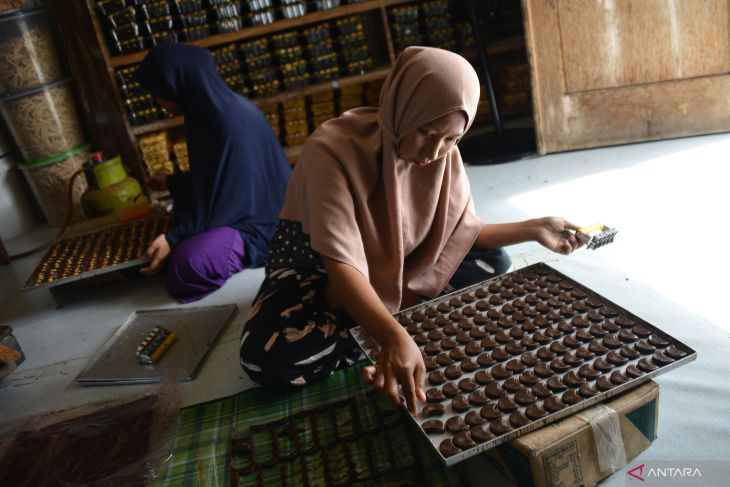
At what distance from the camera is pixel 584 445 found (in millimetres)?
1259

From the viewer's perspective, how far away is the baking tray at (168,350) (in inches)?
86.4

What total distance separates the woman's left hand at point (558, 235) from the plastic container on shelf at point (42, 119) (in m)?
3.43

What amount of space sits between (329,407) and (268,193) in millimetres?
1446

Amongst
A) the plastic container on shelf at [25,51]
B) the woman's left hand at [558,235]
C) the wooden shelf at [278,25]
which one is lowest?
the woman's left hand at [558,235]

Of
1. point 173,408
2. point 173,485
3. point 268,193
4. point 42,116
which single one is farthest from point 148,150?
point 173,485

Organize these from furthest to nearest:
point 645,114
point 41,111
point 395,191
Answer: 1. point 41,111
2. point 645,114
3. point 395,191

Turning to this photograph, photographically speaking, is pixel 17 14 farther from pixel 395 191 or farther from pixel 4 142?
pixel 395 191

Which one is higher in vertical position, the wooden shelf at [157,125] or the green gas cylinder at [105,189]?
the wooden shelf at [157,125]

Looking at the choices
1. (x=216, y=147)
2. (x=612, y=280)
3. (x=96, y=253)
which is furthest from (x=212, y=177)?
(x=612, y=280)

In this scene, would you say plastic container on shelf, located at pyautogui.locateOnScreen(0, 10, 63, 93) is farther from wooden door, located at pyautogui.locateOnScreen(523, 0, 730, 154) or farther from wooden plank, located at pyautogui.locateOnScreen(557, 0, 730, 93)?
wooden plank, located at pyautogui.locateOnScreen(557, 0, 730, 93)

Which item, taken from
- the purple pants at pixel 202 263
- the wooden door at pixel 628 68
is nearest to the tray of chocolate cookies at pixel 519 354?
the purple pants at pixel 202 263

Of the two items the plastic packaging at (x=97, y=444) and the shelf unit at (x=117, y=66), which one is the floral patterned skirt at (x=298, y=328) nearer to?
the plastic packaging at (x=97, y=444)

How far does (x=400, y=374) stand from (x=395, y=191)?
1.90 feet

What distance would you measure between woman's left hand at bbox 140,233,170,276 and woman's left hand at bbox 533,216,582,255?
1763 mm
